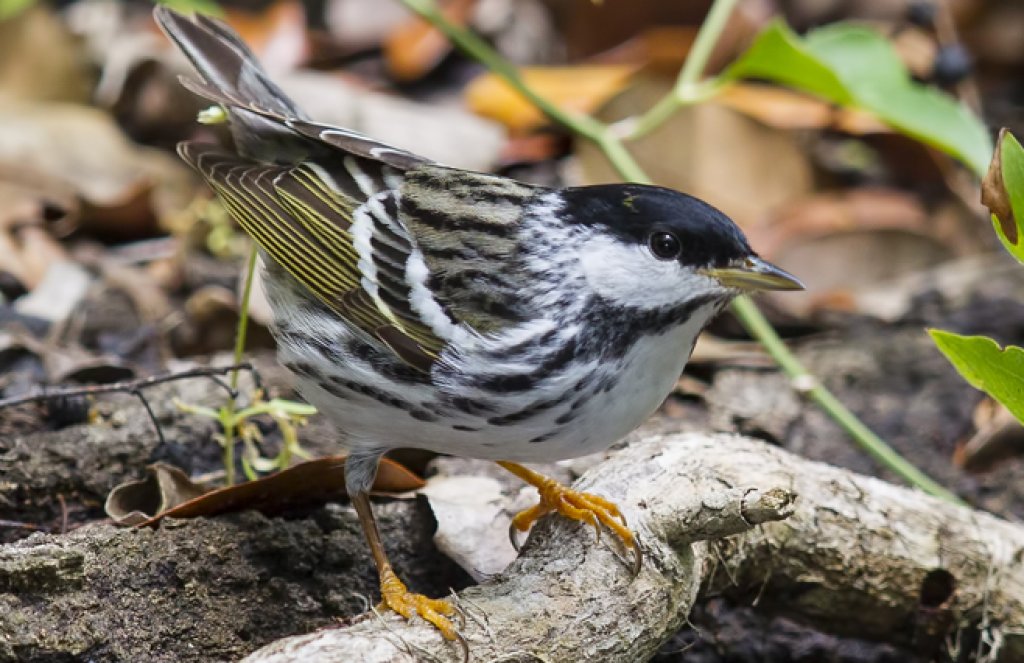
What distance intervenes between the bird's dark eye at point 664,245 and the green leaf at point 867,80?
1.51 m

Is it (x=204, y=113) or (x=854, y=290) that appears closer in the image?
(x=204, y=113)

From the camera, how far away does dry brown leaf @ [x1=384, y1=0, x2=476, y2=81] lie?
658 cm

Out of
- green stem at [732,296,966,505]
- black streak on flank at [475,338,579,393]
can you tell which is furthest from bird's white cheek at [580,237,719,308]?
green stem at [732,296,966,505]

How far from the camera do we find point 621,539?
285cm

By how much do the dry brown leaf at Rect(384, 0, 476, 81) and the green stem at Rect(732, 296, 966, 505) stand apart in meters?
2.68

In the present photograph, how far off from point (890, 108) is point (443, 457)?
183 centimetres

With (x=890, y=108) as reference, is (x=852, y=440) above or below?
below

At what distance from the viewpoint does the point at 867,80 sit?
14.4 feet

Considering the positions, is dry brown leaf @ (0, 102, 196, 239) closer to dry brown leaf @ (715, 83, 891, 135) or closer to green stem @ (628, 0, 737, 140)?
green stem @ (628, 0, 737, 140)

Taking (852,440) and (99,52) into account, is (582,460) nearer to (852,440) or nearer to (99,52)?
(852,440)

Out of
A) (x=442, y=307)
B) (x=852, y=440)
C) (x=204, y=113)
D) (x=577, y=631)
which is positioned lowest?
(x=852, y=440)

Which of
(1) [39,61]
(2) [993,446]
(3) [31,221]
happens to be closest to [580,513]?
(2) [993,446]

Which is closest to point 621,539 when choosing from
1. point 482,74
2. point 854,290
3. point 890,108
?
point 890,108

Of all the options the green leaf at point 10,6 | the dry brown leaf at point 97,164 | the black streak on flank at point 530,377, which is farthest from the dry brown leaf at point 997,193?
the green leaf at point 10,6
